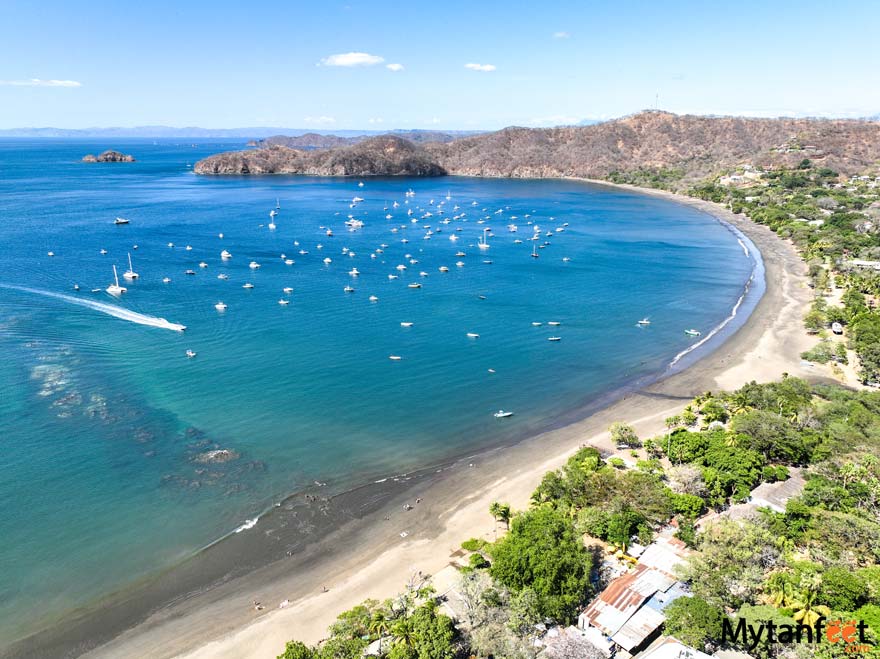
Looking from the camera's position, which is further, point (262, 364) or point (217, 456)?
point (262, 364)

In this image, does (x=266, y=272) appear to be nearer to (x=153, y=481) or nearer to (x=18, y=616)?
(x=153, y=481)

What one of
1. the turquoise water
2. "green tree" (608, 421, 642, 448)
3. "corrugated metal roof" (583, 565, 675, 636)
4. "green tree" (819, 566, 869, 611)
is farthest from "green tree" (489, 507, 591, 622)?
"green tree" (608, 421, 642, 448)

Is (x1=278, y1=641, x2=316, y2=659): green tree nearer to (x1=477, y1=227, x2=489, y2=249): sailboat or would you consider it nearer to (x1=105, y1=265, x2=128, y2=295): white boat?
(x1=105, y1=265, x2=128, y2=295): white boat

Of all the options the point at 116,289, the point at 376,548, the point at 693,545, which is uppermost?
the point at 116,289

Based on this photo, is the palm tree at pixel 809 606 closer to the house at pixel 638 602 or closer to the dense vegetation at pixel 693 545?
the dense vegetation at pixel 693 545

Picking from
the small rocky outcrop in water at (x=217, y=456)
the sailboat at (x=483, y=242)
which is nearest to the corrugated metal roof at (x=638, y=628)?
the small rocky outcrop in water at (x=217, y=456)

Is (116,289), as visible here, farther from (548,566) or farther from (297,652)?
(548,566)

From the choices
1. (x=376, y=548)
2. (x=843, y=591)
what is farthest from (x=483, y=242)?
(x=843, y=591)

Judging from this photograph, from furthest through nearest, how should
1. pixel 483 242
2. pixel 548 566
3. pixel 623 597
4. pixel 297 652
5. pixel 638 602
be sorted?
pixel 483 242 < pixel 623 597 < pixel 548 566 < pixel 638 602 < pixel 297 652
